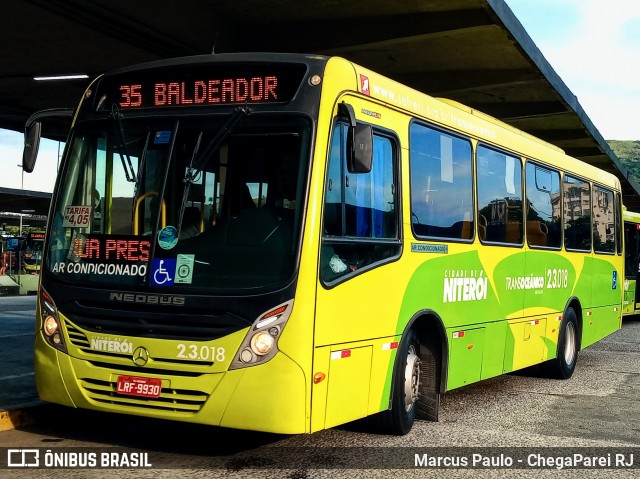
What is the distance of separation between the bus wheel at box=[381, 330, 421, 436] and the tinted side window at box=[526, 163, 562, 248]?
138 inches

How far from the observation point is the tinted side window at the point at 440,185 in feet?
25.7

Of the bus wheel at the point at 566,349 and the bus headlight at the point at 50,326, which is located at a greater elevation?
the bus headlight at the point at 50,326

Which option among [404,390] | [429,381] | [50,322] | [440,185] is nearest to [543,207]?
[440,185]

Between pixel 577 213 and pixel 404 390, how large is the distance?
20.9 feet

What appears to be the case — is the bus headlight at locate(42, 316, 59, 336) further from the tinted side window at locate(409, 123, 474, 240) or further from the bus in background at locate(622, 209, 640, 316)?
the bus in background at locate(622, 209, 640, 316)

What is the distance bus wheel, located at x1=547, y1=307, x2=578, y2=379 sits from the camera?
472 inches

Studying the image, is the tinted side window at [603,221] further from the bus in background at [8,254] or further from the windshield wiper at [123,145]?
the bus in background at [8,254]

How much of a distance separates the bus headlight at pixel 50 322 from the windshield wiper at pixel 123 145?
115cm

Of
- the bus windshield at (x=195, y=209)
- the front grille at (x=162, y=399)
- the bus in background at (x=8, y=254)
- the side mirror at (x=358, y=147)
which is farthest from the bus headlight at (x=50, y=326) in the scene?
the bus in background at (x=8, y=254)

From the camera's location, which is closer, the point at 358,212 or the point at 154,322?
the point at 154,322

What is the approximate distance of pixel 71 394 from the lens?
21.2ft

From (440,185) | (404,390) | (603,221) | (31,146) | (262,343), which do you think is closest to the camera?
(262,343)

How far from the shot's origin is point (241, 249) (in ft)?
20.4

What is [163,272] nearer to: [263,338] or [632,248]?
[263,338]
